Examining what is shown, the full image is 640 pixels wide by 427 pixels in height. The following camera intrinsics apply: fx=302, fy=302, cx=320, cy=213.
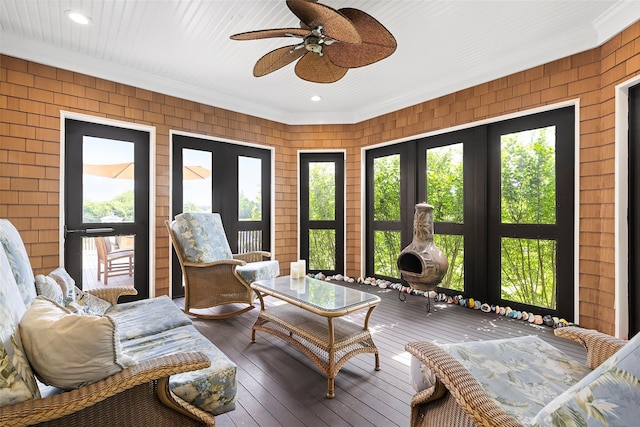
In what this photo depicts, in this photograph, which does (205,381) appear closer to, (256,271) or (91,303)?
(91,303)

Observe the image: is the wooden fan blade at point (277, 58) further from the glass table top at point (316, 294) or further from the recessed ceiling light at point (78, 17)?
the glass table top at point (316, 294)

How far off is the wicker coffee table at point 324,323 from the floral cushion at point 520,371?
2.59ft

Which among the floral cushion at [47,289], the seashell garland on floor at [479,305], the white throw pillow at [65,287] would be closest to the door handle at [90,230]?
the white throw pillow at [65,287]

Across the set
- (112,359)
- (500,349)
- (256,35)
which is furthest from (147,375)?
(256,35)

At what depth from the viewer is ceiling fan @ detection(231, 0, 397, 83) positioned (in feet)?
5.50

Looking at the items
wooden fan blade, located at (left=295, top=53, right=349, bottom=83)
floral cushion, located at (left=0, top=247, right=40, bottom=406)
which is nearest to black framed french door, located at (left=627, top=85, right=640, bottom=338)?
wooden fan blade, located at (left=295, top=53, right=349, bottom=83)

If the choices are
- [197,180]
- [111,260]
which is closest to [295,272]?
[197,180]

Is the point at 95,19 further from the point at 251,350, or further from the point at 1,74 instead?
the point at 251,350

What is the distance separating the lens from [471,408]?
95cm

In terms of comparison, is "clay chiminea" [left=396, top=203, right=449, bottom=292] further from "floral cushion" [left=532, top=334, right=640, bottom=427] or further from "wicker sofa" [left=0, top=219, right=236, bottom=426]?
"floral cushion" [left=532, top=334, right=640, bottom=427]

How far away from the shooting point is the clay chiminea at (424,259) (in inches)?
138

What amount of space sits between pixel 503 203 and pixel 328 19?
2.98 meters

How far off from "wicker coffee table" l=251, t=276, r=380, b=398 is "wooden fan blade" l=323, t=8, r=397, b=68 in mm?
→ 1716

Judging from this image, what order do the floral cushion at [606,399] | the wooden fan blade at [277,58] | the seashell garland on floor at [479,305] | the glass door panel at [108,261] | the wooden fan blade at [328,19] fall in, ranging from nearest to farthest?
the floral cushion at [606,399] < the wooden fan blade at [328,19] < the wooden fan blade at [277,58] < the seashell garland on floor at [479,305] < the glass door panel at [108,261]
